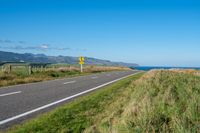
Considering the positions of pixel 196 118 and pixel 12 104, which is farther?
pixel 12 104

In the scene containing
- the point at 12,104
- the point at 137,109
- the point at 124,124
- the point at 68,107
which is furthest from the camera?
the point at 12,104

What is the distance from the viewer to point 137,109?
7.30 meters

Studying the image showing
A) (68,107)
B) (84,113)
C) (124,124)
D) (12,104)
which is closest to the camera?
(124,124)

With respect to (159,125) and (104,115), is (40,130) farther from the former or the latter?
(159,125)

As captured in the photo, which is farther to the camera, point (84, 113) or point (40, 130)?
point (84, 113)

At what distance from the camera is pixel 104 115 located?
25.4ft

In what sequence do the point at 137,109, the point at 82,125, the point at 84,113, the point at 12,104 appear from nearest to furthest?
the point at 82,125
the point at 137,109
the point at 84,113
the point at 12,104

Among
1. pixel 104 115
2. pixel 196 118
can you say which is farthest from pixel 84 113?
pixel 196 118

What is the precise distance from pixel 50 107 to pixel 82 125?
2981 millimetres

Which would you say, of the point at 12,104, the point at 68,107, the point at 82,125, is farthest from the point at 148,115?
the point at 12,104

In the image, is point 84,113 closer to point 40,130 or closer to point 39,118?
point 39,118

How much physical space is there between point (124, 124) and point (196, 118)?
5.79ft

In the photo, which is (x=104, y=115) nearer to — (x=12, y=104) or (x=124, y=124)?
(x=124, y=124)

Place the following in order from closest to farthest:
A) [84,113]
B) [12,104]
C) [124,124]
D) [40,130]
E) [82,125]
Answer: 1. [124,124]
2. [40,130]
3. [82,125]
4. [84,113]
5. [12,104]
